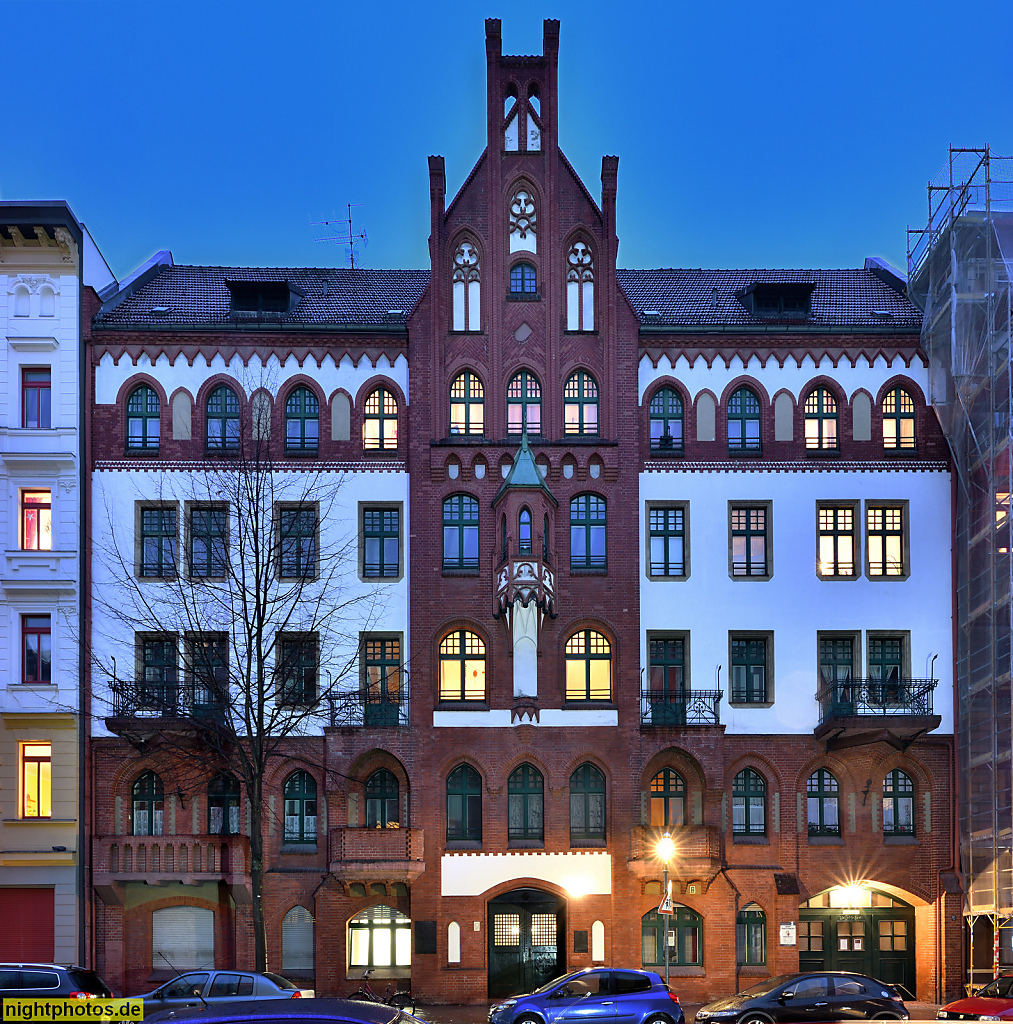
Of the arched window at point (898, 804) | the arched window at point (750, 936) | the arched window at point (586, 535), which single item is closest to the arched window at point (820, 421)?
the arched window at point (586, 535)

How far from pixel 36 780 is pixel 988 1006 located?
26262 millimetres

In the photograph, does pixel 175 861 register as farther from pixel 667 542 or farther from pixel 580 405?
pixel 580 405

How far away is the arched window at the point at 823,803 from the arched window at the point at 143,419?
72.2ft

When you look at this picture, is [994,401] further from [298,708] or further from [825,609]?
[298,708]

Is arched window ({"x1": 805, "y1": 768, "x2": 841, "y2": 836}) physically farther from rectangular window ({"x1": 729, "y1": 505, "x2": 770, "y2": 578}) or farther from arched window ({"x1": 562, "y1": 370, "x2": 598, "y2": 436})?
arched window ({"x1": 562, "y1": 370, "x2": 598, "y2": 436})

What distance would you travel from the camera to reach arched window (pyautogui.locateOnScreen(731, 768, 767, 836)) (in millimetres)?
39938

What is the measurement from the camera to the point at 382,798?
3984 centimetres

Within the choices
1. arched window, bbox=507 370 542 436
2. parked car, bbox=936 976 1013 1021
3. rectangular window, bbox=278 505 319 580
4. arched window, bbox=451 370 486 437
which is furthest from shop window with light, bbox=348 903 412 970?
parked car, bbox=936 976 1013 1021

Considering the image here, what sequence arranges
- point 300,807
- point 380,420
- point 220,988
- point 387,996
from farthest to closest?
point 380,420 < point 300,807 < point 387,996 < point 220,988

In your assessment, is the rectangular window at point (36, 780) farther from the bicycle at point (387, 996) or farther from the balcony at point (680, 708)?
the balcony at point (680, 708)

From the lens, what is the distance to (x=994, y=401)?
37.4 m

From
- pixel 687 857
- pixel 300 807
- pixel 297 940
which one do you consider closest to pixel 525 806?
pixel 687 857

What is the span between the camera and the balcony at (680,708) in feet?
130

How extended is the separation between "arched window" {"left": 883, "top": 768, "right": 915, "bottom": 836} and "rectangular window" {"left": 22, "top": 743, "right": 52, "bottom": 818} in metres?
24.5
